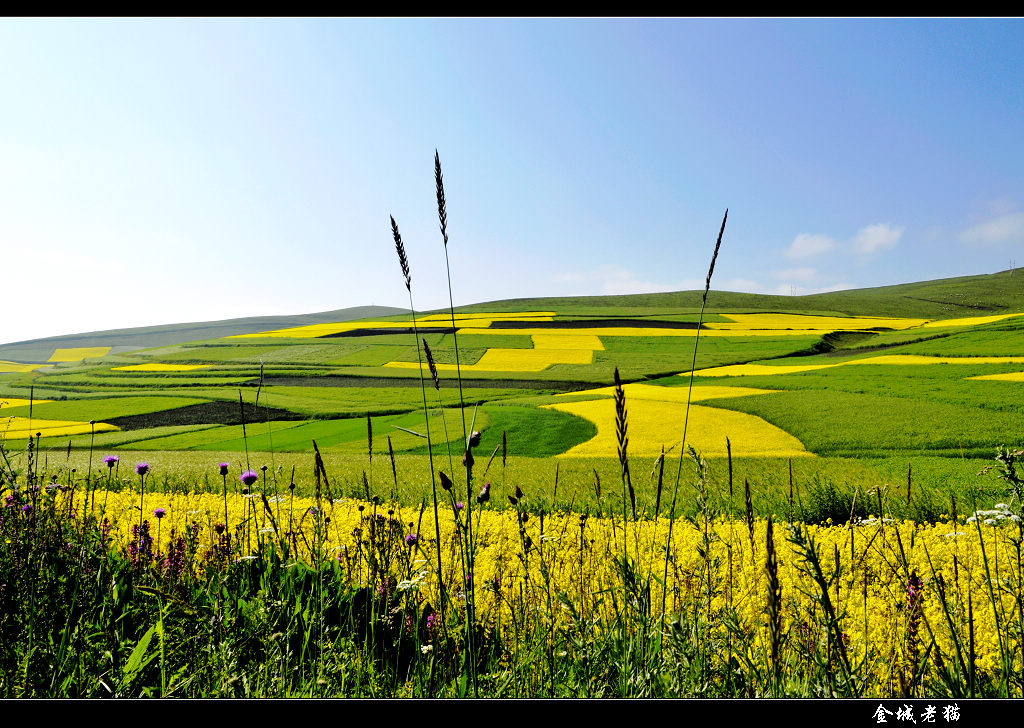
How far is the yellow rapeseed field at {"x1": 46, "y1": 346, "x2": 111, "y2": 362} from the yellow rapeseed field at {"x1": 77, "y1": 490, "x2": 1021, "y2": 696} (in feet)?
334

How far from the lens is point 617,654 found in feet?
6.19

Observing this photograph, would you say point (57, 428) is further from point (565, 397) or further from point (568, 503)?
point (568, 503)

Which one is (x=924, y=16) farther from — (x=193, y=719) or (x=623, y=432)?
(x=193, y=719)

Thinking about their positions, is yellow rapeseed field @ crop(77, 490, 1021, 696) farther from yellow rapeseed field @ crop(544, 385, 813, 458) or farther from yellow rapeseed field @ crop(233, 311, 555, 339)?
yellow rapeseed field @ crop(233, 311, 555, 339)

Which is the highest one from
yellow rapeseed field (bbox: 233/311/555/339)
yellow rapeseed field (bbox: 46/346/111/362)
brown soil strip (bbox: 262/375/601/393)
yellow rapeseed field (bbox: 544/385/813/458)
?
yellow rapeseed field (bbox: 46/346/111/362)

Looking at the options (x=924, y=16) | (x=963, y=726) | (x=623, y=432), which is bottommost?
(x=963, y=726)

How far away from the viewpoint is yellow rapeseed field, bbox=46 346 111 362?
85938mm

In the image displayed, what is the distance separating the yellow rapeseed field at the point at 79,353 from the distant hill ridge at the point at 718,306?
68.6 inches

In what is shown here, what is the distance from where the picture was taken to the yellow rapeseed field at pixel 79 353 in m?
85.9

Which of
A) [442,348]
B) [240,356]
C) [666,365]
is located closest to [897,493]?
[666,365]

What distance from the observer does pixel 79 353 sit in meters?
89.6

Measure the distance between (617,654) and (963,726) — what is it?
38.7 inches

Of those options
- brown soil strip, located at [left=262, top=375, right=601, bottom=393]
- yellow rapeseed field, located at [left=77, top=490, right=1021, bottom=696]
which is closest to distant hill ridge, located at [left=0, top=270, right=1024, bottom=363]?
brown soil strip, located at [left=262, top=375, right=601, bottom=393]

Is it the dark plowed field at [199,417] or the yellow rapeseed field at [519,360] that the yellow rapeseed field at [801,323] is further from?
the dark plowed field at [199,417]
